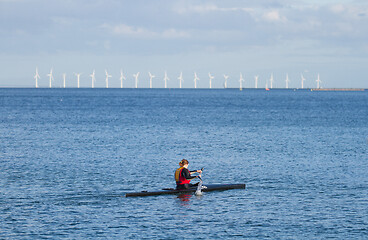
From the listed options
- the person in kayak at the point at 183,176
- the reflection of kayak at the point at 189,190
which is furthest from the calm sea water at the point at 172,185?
the person in kayak at the point at 183,176

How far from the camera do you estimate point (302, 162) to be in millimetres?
51969

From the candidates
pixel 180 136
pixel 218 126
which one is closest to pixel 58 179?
pixel 180 136

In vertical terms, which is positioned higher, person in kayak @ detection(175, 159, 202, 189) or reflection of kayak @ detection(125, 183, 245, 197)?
person in kayak @ detection(175, 159, 202, 189)

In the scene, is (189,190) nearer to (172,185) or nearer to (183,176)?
(183,176)

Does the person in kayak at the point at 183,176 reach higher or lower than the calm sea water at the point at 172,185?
higher

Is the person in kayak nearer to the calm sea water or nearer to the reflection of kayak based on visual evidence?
the reflection of kayak

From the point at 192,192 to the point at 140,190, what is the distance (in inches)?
150

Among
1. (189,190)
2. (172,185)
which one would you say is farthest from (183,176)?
(172,185)

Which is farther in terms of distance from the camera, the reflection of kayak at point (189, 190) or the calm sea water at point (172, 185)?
the reflection of kayak at point (189, 190)

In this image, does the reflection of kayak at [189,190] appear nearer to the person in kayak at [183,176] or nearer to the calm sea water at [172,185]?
the person in kayak at [183,176]

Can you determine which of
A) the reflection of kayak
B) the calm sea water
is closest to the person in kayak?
the reflection of kayak

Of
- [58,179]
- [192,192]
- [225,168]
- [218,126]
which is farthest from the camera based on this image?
[218,126]

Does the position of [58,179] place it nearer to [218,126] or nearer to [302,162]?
[302,162]

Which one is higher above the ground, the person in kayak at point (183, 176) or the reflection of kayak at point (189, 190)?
the person in kayak at point (183, 176)
